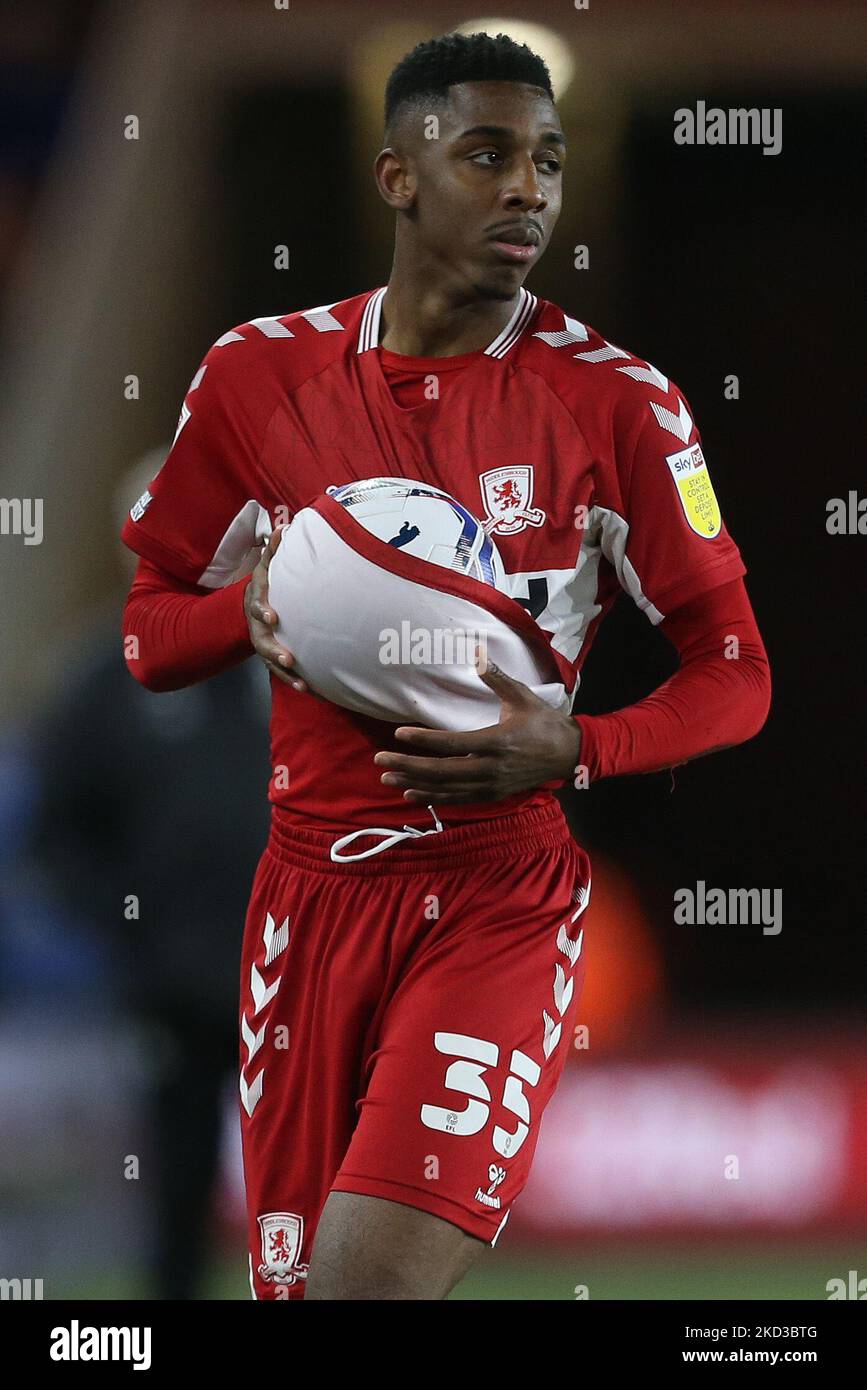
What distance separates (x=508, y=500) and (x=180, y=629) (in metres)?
0.48

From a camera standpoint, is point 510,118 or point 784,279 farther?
point 784,279

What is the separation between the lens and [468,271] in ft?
7.07

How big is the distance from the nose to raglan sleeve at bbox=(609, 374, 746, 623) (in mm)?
274

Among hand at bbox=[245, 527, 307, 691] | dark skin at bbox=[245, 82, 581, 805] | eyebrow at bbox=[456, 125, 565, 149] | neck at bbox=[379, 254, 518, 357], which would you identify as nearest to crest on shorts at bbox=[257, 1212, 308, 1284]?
dark skin at bbox=[245, 82, 581, 805]

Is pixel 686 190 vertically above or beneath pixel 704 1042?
above

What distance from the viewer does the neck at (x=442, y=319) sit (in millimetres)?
2201

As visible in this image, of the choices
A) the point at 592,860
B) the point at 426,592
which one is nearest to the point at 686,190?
the point at 592,860

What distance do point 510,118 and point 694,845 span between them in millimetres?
1546

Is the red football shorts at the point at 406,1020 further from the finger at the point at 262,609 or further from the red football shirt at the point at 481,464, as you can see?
the finger at the point at 262,609

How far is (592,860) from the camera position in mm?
3143

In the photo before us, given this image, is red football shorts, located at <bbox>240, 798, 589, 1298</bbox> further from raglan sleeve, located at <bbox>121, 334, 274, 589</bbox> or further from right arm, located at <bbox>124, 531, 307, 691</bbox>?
raglan sleeve, located at <bbox>121, 334, 274, 589</bbox>

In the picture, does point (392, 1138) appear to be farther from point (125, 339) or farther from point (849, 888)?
point (125, 339)

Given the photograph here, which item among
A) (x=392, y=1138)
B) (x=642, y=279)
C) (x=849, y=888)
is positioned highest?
(x=642, y=279)
